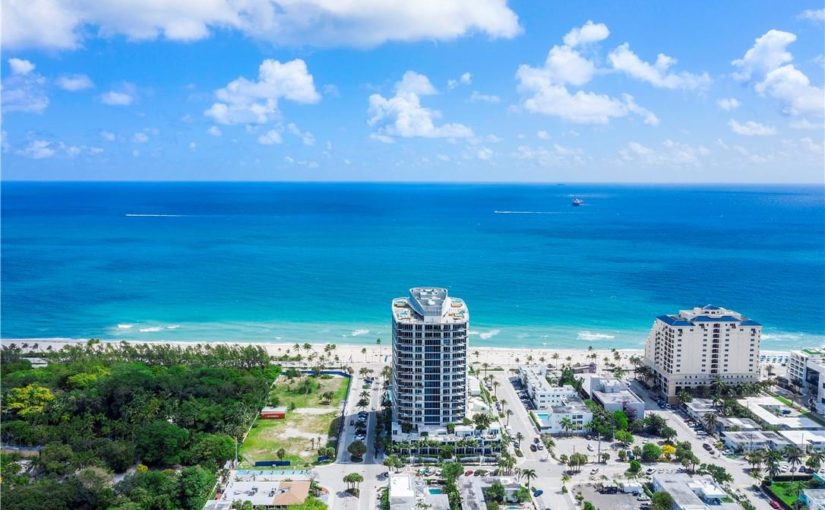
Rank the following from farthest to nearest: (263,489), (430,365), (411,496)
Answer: (430,365), (263,489), (411,496)

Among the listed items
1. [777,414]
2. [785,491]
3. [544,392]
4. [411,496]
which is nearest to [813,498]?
[785,491]

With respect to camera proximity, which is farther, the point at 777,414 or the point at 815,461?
the point at 777,414

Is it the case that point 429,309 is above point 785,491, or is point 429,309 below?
above

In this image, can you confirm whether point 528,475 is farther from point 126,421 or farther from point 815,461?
point 126,421

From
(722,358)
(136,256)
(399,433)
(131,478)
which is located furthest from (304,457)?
(136,256)

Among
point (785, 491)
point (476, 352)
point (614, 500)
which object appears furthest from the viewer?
point (476, 352)

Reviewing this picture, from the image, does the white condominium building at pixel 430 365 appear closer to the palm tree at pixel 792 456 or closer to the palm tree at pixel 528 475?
the palm tree at pixel 528 475
